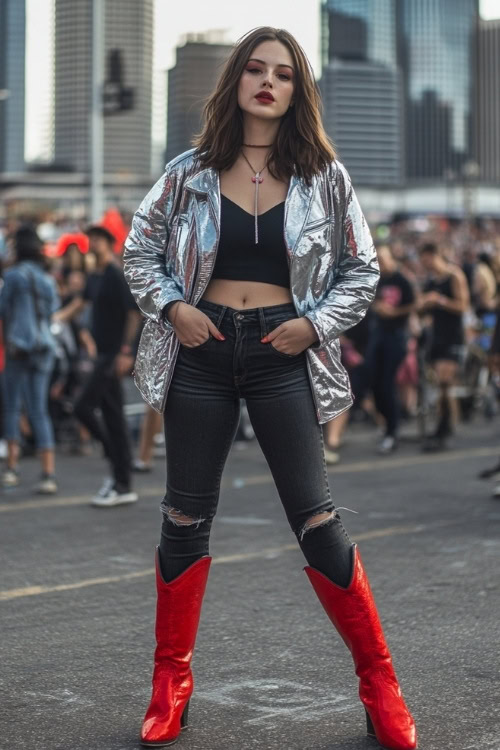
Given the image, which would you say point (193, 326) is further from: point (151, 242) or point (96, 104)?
point (96, 104)

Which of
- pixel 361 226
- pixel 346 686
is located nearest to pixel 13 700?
pixel 346 686

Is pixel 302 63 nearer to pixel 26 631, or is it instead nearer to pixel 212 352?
pixel 212 352

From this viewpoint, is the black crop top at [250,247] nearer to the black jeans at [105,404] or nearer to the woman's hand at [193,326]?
the woman's hand at [193,326]

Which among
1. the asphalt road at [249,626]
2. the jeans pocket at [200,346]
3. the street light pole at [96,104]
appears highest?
the street light pole at [96,104]

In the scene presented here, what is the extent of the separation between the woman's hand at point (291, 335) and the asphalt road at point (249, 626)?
1066 millimetres

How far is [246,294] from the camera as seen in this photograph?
131 inches

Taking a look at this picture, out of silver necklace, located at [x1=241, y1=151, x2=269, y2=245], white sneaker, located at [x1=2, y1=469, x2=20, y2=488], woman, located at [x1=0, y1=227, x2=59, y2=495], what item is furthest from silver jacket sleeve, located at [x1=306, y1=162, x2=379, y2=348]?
white sneaker, located at [x1=2, y1=469, x2=20, y2=488]

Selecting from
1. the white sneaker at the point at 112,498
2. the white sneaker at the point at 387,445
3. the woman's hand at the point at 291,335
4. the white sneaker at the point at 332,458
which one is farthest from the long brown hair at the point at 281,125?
the white sneaker at the point at 387,445

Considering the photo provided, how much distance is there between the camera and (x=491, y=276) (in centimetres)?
1186

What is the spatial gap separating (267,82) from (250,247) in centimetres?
46

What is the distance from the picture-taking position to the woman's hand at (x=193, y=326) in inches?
128

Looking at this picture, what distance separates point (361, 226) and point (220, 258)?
443 millimetres

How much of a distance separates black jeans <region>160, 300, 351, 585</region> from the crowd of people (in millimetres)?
4682

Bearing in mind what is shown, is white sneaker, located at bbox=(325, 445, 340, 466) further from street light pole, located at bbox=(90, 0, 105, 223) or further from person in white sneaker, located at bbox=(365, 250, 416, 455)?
street light pole, located at bbox=(90, 0, 105, 223)
